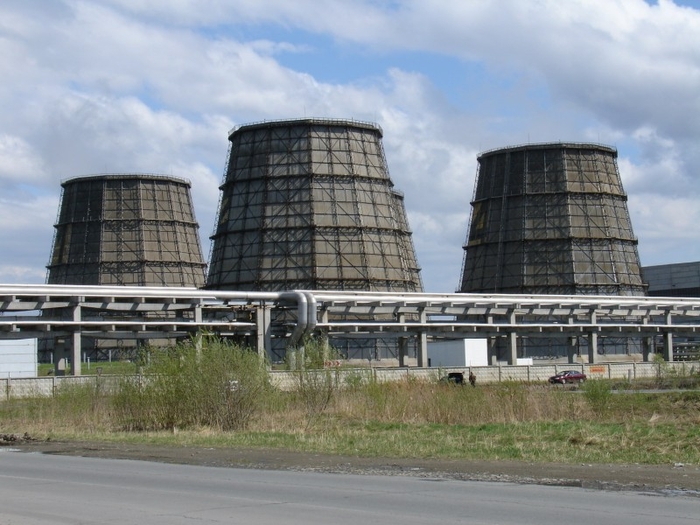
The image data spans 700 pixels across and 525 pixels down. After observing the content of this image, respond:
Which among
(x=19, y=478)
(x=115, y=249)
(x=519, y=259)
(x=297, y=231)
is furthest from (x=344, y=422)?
(x=115, y=249)

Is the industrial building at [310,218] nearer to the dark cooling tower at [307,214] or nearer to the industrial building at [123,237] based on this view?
the dark cooling tower at [307,214]

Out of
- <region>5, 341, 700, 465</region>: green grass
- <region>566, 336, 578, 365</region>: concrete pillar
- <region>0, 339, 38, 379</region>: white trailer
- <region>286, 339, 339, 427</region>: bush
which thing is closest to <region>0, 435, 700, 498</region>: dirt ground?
<region>5, 341, 700, 465</region>: green grass

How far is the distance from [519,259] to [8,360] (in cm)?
4480

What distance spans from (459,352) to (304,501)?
6330 cm

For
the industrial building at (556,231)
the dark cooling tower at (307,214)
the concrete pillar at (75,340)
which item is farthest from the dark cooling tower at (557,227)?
the concrete pillar at (75,340)

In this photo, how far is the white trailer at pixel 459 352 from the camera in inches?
2990

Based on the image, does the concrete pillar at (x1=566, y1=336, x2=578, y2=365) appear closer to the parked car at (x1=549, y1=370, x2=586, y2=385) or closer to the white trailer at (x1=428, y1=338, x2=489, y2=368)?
the white trailer at (x1=428, y1=338, x2=489, y2=368)

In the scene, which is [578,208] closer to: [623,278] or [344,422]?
[623,278]

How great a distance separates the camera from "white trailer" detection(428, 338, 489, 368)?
75938 mm

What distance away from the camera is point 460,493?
14734 mm

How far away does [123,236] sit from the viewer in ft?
342


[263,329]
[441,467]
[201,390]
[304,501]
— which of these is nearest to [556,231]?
[263,329]

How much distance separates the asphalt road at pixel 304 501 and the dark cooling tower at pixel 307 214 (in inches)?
2443

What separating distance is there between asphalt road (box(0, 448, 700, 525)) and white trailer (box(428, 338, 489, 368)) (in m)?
58.5
